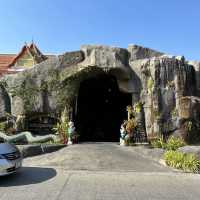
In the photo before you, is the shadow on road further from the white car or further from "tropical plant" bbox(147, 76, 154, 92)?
"tropical plant" bbox(147, 76, 154, 92)

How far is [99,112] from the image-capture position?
2359 centimetres

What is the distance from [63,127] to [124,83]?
418cm

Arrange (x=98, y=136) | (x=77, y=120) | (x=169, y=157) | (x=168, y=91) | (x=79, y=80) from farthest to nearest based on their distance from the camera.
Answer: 1. (x=98, y=136)
2. (x=77, y=120)
3. (x=79, y=80)
4. (x=168, y=91)
5. (x=169, y=157)

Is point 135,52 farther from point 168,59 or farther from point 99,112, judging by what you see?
point 99,112

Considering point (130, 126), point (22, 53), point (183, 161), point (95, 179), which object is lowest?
point (95, 179)

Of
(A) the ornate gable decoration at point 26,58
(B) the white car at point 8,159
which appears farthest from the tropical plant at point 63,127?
(A) the ornate gable decoration at point 26,58

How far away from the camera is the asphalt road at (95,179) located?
7.52 meters

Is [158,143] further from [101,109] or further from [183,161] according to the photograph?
[101,109]

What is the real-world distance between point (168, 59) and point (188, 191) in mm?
10639

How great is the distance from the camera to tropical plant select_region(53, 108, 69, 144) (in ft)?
55.2

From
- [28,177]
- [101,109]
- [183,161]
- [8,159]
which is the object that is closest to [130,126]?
[183,161]

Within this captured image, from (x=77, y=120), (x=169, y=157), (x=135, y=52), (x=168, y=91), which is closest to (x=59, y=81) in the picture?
(x=77, y=120)

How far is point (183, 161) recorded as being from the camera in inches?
445

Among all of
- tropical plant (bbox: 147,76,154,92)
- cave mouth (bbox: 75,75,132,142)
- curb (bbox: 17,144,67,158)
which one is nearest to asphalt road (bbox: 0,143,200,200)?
curb (bbox: 17,144,67,158)
